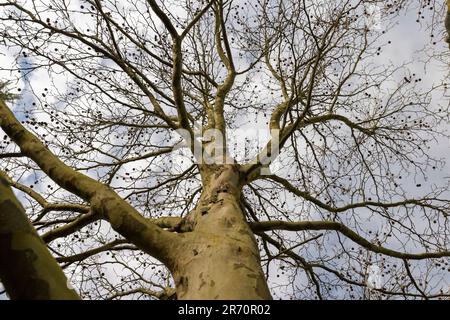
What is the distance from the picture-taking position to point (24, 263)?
117 centimetres

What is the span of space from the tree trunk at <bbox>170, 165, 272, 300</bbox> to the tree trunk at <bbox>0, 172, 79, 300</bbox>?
0.62 metres

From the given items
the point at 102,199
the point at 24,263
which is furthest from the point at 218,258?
the point at 24,263

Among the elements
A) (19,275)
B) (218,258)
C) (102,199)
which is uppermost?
(102,199)

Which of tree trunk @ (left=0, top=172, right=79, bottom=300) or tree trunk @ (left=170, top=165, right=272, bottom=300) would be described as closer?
tree trunk @ (left=0, top=172, right=79, bottom=300)

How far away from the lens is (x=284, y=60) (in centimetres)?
493

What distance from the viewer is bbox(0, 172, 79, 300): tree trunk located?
1153mm

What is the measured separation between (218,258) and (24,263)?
918 millimetres

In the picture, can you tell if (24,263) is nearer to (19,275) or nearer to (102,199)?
(19,275)

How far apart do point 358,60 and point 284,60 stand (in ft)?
3.73

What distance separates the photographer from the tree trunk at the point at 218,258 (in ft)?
5.56

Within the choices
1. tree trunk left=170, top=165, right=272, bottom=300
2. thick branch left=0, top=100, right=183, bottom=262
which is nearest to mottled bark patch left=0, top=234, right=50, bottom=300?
tree trunk left=170, top=165, right=272, bottom=300

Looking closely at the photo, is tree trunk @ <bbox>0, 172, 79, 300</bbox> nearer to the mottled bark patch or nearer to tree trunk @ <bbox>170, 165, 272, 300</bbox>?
the mottled bark patch
